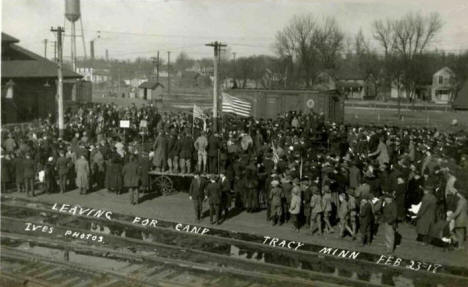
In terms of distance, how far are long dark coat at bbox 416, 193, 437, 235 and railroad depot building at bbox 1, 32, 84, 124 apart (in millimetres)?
27412

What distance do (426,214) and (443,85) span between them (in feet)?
187

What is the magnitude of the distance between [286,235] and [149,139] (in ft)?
45.1

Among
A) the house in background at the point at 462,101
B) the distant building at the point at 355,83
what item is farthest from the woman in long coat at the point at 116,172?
the distant building at the point at 355,83

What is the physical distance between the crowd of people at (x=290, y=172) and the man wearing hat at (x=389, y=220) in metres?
0.02

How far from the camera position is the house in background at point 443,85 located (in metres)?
59.9

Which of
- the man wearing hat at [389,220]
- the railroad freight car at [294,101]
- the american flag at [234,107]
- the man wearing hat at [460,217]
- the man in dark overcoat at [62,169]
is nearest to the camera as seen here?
the man wearing hat at [460,217]

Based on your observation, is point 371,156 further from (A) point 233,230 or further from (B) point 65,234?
(B) point 65,234

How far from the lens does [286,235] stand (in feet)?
48.2

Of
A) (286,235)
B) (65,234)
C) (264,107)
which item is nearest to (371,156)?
(286,235)

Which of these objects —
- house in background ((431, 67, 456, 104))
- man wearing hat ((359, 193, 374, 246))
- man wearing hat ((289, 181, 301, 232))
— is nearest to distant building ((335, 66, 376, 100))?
house in background ((431, 67, 456, 104))

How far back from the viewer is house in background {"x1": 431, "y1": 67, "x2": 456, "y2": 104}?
5986 centimetres

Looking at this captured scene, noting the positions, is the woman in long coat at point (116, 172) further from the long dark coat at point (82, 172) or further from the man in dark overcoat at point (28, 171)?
the man in dark overcoat at point (28, 171)

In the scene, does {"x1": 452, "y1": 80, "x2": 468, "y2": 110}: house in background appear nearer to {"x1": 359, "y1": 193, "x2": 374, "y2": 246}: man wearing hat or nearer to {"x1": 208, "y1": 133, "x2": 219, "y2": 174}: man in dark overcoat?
{"x1": 359, "y1": 193, "x2": 374, "y2": 246}: man wearing hat

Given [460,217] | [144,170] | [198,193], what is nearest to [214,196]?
[198,193]
